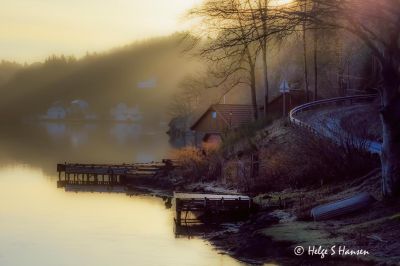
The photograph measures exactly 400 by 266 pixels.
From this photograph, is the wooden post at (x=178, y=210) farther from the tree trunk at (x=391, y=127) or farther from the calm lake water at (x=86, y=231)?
the tree trunk at (x=391, y=127)

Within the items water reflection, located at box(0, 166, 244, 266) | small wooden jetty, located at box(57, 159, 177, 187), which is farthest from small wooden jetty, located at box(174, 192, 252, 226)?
small wooden jetty, located at box(57, 159, 177, 187)

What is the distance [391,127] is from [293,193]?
10130 mm

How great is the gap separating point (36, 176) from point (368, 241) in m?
45.6

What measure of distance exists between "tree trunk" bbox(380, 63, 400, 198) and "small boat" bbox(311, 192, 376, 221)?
1.02 meters

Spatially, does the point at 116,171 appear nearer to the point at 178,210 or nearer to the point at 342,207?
the point at 178,210

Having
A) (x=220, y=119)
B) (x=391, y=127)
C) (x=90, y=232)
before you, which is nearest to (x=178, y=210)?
(x=90, y=232)

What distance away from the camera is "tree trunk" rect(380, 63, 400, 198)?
24344 mm

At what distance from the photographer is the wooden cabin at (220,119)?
66.5 meters

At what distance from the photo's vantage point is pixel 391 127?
2455 cm

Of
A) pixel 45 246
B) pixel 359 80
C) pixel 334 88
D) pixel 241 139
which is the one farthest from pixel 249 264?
pixel 334 88

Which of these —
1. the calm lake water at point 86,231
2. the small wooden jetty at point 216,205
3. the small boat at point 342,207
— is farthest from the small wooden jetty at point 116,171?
the small boat at point 342,207

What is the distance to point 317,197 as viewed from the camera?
3080 cm

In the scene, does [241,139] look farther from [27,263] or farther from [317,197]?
[27,263]

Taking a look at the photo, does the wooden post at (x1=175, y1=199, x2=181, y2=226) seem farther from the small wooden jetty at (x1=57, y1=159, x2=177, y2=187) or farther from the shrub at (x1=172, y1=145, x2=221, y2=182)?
the small wooden jetty at (x1=57, y1=159, x2=177, y2=187)
